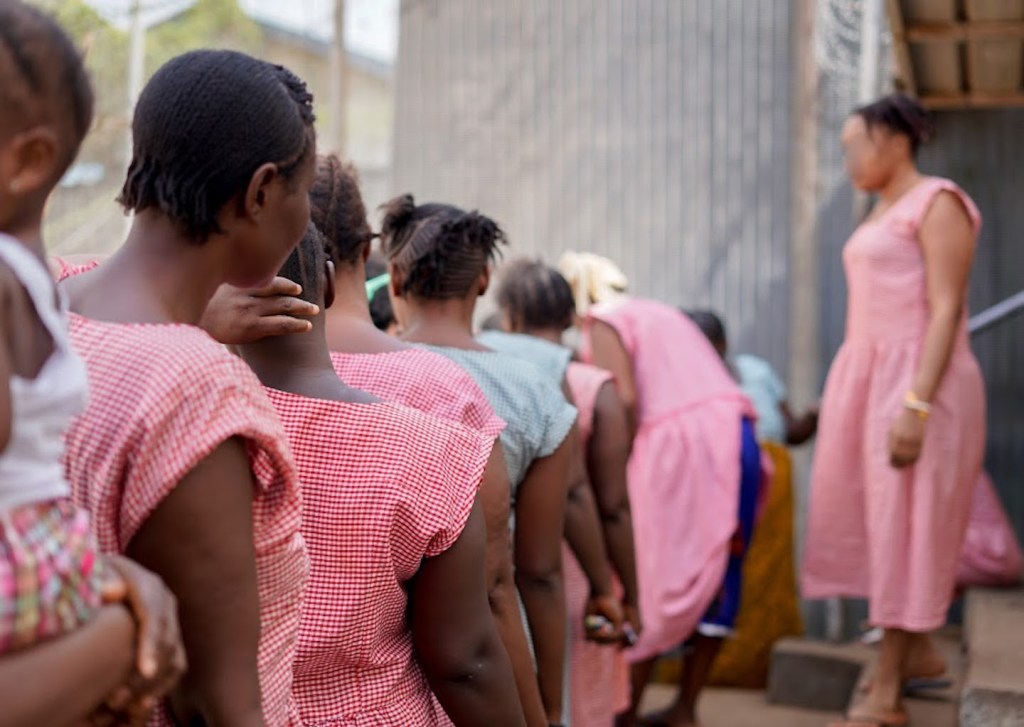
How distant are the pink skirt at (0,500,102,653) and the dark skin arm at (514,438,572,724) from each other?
219 cm

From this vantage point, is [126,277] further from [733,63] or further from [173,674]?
[733,63]

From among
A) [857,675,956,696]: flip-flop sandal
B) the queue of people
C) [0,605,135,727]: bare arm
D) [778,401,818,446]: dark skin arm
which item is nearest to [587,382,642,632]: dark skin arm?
the queue of people

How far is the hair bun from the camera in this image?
142 inches

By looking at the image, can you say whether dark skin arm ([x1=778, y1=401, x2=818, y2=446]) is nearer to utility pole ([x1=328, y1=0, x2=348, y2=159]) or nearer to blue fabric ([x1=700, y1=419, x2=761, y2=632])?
blue fabric ([x1=700, y1=419, x2=761, y2=632])

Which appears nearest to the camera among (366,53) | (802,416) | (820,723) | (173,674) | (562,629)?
(173,674)

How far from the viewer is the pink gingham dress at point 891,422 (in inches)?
184

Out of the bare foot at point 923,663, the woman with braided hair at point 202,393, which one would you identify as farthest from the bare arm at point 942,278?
the woman with braided hair at point 202,393

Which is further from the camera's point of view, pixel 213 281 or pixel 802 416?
pixel 802 416

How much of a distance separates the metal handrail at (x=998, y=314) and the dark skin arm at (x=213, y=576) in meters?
5.68

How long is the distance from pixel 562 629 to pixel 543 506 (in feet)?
1.50

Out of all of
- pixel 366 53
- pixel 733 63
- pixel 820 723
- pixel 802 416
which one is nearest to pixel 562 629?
pixel 820 723

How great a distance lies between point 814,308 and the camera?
7.88 m

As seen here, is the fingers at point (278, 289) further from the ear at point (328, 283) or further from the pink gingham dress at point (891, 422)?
the pink gingham dress at point (891, 422)

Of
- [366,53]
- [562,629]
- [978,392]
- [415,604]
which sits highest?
[415,604]
